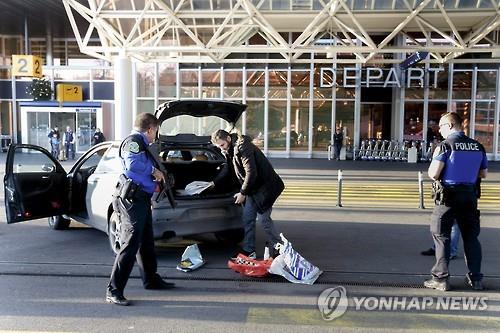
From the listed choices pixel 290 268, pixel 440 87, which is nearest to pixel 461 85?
pixel 440 87

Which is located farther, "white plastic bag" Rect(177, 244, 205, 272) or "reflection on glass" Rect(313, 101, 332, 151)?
"reflection on glass" Rect(313, 101, 332, 151)

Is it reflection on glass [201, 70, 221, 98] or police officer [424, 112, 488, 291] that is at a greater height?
reflection on glass [201, 70, 221, 98]

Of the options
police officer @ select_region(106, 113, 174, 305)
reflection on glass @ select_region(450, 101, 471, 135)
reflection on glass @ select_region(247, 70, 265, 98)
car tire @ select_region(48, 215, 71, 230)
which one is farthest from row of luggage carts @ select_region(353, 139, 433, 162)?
police officer @ select_region(106, 113, 174, 305)

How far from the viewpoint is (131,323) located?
15.2 feet

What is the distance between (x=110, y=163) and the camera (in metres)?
7.40

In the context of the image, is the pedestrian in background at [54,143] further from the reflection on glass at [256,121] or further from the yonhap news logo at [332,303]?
the yonhap news logo at [332,303]

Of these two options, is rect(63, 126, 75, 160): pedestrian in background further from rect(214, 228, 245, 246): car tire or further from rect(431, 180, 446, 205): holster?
rect(431, 180, 446, 205): holster

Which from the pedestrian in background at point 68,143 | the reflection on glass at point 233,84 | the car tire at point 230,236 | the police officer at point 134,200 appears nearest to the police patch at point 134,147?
the police officer at point 134,200

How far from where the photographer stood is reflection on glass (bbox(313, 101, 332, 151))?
25203mm

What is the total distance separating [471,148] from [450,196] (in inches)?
21.7

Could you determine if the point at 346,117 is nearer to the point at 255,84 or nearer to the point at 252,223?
the point at 255,84

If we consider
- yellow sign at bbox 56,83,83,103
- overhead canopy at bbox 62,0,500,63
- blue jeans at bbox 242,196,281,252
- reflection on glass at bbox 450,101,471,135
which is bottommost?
blue jeans at bbox 242,196,281,252

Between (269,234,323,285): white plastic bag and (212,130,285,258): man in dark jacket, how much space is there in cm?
74

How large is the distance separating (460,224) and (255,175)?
7.78ft
